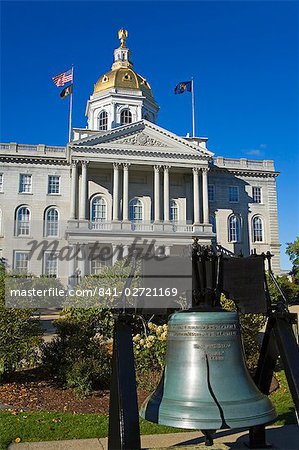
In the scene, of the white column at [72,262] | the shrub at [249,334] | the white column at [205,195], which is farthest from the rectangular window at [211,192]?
the shrub at [249,334]

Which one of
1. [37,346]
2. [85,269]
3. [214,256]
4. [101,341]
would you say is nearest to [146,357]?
[101,341]

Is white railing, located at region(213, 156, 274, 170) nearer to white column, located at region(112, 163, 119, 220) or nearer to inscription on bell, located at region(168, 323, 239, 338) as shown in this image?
white column, located at region(112, 163, 119, 220)

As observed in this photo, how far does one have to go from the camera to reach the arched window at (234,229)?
1914 inches

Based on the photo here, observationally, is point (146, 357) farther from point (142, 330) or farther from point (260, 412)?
point (260, 412)

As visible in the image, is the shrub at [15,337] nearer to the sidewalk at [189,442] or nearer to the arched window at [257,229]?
the sidewalk at [189,442]

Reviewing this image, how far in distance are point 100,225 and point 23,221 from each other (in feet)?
27.5

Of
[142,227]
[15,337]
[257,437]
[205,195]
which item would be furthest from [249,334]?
[205,195]

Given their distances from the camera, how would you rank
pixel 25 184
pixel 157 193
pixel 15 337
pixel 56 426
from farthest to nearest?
pixel 25 184
pixel 157 193
pixel 15 337
pixel 56 426

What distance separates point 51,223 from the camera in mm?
45031

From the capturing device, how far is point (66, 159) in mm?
46125

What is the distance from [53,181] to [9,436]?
40.7 meters

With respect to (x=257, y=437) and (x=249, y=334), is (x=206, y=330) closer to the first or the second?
(x=257, y=437)

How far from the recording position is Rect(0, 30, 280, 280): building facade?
42531mm

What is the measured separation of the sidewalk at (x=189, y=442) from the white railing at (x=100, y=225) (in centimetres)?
3550
